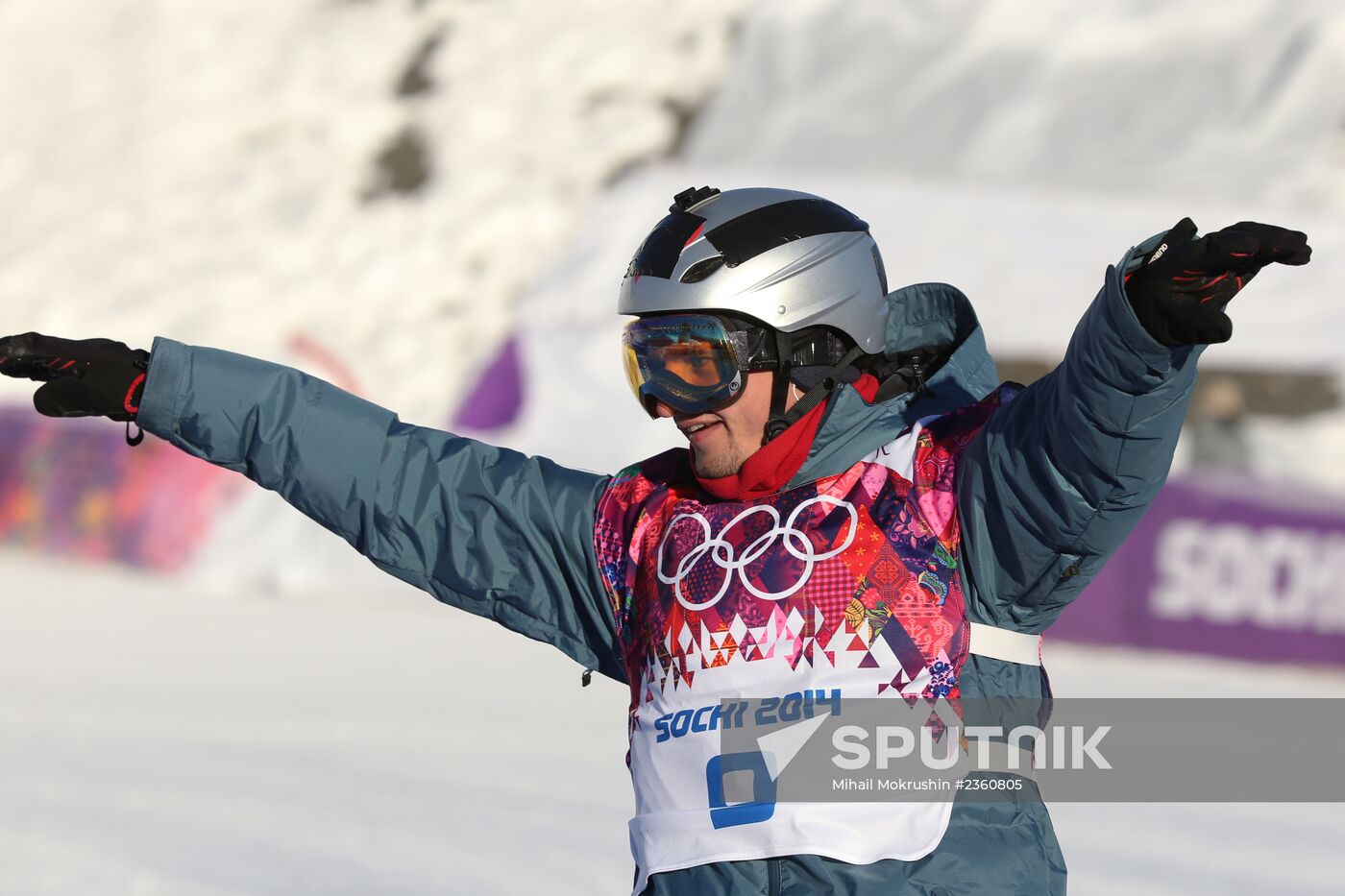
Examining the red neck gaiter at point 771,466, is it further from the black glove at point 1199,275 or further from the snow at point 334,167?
the snow at point 334,167

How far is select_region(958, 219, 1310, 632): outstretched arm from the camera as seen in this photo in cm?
218

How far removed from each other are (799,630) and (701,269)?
0.64 meters

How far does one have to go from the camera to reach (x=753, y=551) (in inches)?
107

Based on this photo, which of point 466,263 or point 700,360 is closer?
point 700,360

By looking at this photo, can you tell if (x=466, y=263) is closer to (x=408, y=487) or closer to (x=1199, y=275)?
(x=408, y=487)

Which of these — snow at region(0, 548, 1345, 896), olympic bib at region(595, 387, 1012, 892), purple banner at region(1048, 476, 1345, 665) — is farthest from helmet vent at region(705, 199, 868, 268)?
purple banner at region(1048, 476, 1345, 665)

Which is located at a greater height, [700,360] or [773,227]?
[773,227]

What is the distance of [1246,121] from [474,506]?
13.1m

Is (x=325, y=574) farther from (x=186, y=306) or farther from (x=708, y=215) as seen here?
(x=708, y=215)

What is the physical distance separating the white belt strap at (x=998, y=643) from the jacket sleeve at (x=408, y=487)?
2.19 ft

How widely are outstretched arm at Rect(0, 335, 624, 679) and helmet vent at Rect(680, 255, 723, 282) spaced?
442 mm

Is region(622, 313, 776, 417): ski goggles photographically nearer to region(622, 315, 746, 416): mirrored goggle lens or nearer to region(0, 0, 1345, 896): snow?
region(622, 315, 746, 416): mirrored goggle lens

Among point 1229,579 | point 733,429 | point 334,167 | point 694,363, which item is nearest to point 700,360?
point 694,363

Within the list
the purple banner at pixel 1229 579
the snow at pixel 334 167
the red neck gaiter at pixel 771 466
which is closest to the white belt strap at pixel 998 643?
the red neck gaiter at pixel 771 466
